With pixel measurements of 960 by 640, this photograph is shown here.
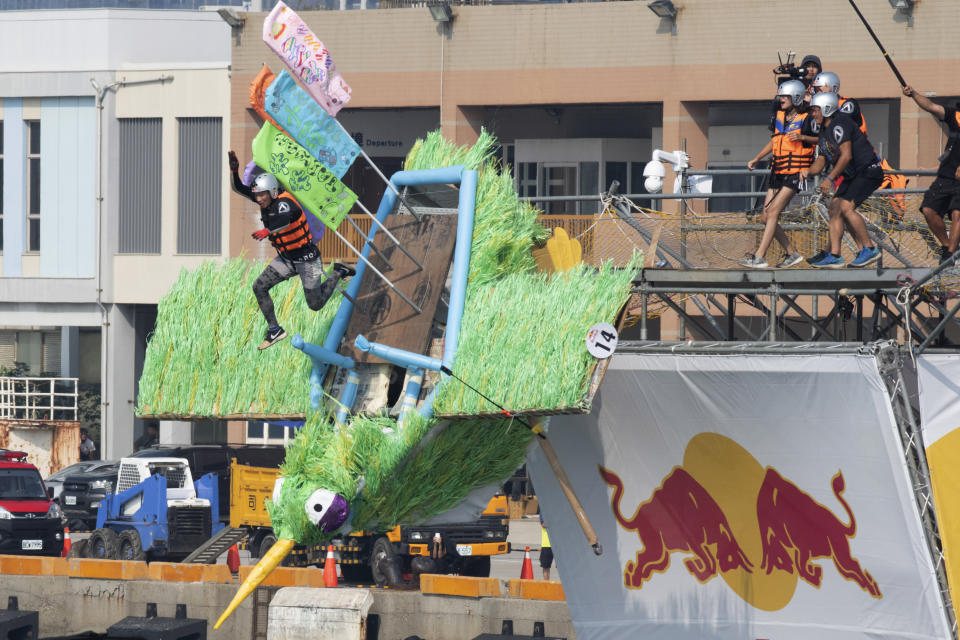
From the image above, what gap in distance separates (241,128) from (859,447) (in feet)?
82.9

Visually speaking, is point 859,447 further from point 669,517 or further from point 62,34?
→ point 62,34

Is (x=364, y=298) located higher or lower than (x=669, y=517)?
higher

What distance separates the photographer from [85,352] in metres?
41.7

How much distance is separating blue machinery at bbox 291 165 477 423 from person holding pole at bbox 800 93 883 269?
130 inches

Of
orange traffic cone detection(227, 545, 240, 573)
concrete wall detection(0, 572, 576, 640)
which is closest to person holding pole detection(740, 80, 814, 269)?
concrete wall detection(0, 572, 576, 640)

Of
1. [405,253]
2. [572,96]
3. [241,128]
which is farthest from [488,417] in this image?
[241,128]

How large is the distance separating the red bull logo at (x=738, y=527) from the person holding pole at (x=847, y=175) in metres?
2.00

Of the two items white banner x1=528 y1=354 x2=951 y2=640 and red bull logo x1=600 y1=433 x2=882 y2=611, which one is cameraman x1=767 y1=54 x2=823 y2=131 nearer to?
white banner x1=528 y1=354 x2=951 y2=640

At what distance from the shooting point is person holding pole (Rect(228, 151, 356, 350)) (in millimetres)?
12188

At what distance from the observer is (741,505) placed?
14.3 metres

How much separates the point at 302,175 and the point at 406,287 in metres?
1.38

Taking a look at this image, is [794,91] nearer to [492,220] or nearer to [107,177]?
[492,220]

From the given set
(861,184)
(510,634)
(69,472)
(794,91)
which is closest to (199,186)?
(69,472)

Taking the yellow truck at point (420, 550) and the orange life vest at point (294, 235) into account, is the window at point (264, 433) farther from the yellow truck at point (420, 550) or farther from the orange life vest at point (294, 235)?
the orange life vest at point (294, 235)
